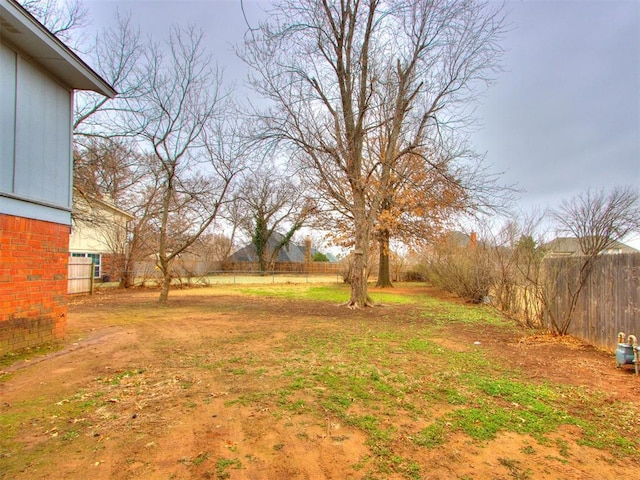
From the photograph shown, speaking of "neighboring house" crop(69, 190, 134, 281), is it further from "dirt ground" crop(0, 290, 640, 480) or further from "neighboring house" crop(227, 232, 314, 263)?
"neighboring house" crop(227, 232, 314, 263)

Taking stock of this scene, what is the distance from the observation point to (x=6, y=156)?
4.83 metres

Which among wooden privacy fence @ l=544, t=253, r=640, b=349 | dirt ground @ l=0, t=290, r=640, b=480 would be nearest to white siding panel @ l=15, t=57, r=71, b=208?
dirt ground @ l=0, t=290, r=640, b=480

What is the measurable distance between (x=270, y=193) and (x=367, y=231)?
27614mm

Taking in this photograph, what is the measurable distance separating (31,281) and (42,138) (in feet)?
7.17

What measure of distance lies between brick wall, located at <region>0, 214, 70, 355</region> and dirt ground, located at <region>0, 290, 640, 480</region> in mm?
550

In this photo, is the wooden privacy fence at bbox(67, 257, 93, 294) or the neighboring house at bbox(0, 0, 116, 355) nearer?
the neighboring house at bbox(0, 0, 116, 355)

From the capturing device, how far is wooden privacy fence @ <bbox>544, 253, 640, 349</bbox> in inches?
217

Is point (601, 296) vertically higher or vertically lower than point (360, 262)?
lower

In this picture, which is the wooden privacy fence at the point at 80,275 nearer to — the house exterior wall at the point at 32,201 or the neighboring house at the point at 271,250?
the house exterior wall at the point at 32,201

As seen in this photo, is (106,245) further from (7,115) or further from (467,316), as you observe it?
(467,316)

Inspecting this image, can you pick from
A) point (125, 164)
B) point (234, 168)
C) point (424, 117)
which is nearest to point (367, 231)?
point (424, 117)

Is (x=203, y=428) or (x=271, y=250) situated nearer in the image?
(x=203, y=428)

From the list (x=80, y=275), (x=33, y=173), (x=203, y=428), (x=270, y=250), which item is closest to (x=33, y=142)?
(x=33, y=173)

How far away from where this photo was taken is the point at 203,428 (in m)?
3.00
